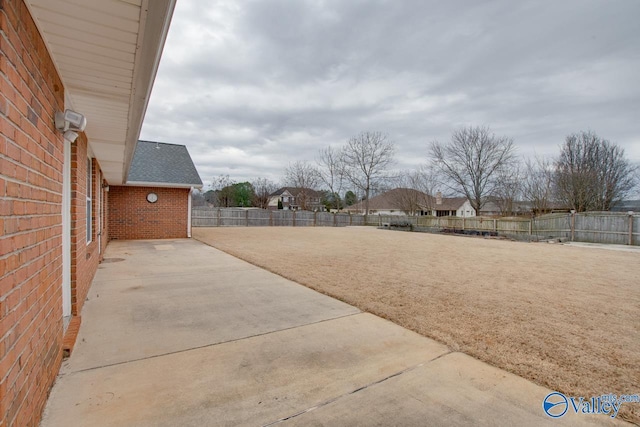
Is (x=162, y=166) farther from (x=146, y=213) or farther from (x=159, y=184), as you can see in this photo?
(x=146, y=213)

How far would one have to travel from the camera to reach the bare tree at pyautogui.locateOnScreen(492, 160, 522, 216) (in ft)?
99.1

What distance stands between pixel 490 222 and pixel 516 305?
20275 millimetres

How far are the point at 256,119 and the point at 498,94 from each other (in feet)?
46.8

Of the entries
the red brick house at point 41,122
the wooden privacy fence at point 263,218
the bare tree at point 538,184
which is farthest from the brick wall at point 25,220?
the bare tree at point 538,184

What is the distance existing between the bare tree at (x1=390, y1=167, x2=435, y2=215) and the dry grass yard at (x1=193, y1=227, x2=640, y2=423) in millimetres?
28204

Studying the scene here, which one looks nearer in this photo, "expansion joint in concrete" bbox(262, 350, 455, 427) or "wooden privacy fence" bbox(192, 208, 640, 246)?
"expansion joint in concrete" bbox(262, 350, 455, 427)

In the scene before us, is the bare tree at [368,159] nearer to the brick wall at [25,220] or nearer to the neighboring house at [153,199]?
the neighboring house at [153,199]

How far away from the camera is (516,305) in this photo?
4898 mm

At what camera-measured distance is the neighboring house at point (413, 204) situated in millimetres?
37781

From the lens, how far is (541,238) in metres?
17.3

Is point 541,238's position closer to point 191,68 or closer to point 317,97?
point 317,97

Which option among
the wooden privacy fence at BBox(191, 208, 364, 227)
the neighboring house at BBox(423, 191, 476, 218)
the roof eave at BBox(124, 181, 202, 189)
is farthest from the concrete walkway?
the neighboring house at BBox(423, 191, 476, 218)

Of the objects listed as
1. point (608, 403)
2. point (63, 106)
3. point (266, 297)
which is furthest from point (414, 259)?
point (63, 106)

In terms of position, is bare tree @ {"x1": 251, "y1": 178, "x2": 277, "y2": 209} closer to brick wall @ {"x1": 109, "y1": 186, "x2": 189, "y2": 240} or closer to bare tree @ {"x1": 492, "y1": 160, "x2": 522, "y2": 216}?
bare tree @ {"x1": 492, "y1": 160, "x2": 522, "y2": 216}
